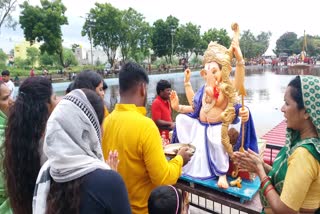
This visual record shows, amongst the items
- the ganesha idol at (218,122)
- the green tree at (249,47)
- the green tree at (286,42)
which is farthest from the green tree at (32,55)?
the green tree at (286,42)

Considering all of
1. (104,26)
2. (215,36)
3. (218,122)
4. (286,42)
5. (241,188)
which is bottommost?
(241,188)

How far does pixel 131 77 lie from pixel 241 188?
6.29 ft

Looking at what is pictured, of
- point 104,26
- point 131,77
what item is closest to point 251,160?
point 131,77

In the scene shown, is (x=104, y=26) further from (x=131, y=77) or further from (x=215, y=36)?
(x=131, y=77)

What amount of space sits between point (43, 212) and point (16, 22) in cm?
2583

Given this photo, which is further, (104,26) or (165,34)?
(165,34)

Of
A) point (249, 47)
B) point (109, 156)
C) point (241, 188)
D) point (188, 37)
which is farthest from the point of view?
point (249, 47)

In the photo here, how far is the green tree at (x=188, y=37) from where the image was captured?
39.1 meters

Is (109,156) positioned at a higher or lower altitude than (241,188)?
higher

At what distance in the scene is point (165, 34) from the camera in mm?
38031

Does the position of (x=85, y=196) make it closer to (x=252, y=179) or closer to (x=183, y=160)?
(x=183, y=160)

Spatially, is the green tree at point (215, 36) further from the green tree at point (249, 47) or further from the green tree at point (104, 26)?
the green tree at point (104, 26)

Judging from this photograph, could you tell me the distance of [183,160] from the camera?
6.66 feet

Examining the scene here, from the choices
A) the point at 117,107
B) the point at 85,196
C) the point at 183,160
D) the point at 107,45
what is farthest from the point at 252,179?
the point at 107,45
